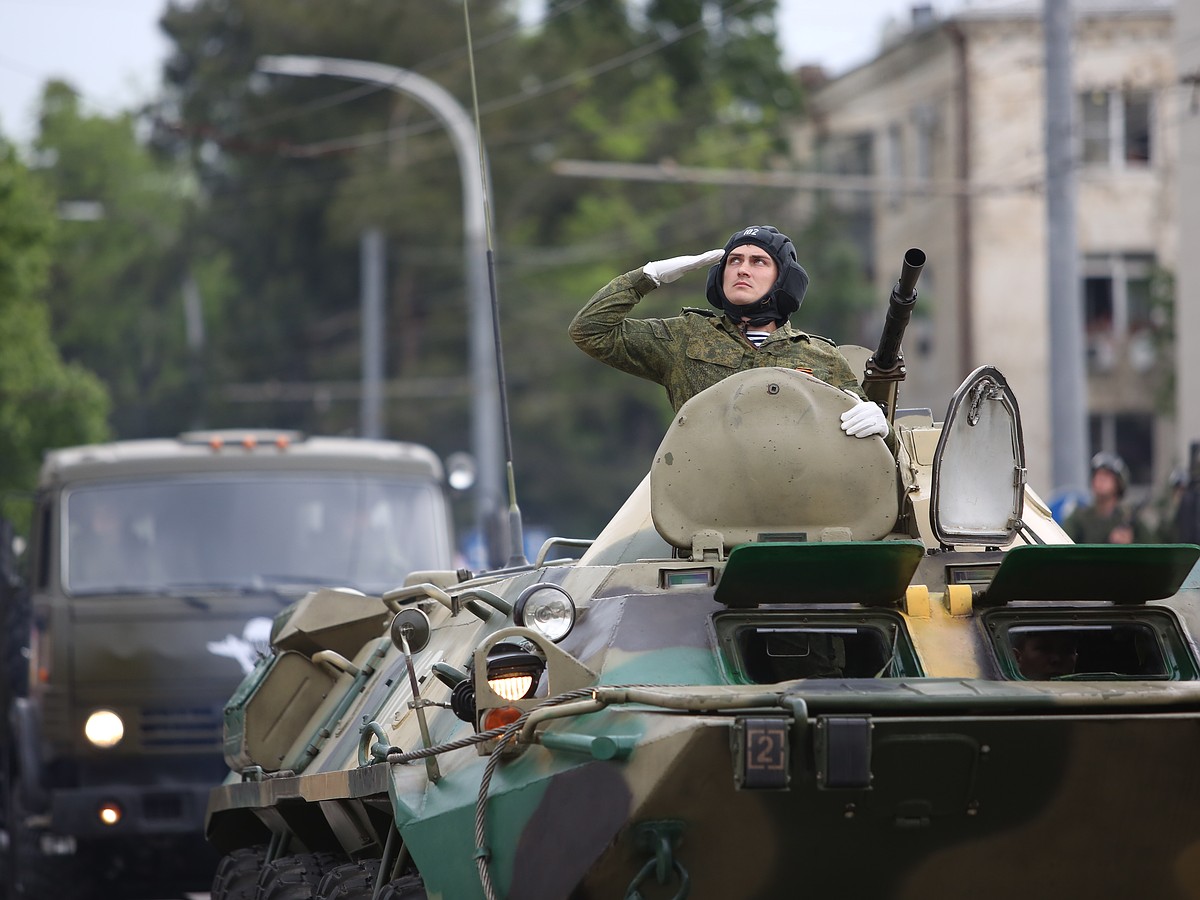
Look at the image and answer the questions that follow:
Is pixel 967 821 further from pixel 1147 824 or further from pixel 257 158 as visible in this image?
pixel 257 158

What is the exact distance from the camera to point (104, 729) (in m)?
11.5

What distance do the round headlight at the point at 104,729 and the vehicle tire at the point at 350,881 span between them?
4655mm

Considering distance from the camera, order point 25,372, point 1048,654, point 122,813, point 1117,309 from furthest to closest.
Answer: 1. point 1117,309
2. point 25,372
3. point 122,813
4. point 1048,654

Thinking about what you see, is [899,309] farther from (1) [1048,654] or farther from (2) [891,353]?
(1) [1048,654]

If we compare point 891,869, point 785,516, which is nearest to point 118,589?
point 785,516

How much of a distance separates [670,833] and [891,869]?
0.57 metres

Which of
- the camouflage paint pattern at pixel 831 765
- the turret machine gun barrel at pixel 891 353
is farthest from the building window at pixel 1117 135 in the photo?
the camouflage paint pattern at pixel 831 765

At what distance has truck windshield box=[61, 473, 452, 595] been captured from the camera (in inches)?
474

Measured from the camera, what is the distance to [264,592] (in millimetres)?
11867

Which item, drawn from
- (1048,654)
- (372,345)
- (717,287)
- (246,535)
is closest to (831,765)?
(1048,654)

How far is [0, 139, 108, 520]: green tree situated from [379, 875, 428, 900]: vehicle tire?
2195cm

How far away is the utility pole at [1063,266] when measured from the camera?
53.5 ft

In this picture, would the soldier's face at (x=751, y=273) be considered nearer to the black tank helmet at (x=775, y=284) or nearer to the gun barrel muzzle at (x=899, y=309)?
the black tank helmet at (x=775, y=284)

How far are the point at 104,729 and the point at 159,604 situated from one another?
0.70 meters
